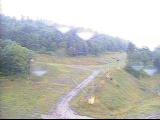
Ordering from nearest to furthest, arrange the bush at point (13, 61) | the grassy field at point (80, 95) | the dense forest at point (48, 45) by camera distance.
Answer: the grassy field at point (80, 95)
the bush at point (13, 61)
the dense forest at point (48, 45)

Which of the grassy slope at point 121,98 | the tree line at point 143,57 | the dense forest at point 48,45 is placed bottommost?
the grassy slope at point 121,98

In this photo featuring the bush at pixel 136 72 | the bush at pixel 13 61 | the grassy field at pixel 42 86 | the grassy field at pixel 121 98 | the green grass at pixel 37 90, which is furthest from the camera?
the bush at pixel 136 72

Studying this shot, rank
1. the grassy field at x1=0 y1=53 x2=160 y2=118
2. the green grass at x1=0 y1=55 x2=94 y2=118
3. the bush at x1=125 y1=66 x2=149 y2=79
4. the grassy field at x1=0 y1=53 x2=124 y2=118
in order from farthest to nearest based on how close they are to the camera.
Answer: the bush at x1=125 y1=66 x2=149 y2=79, the grassy field at x1=0 y1=53 x2=160 y2=118, the grassy field at x1=0 y1=53 x2=124 y2=118, the green grass at x1=0 y1=55 x2=94 y2=118

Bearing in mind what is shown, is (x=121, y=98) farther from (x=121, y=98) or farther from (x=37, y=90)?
(x=37, y=90)

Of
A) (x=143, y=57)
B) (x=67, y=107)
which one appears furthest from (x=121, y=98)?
(x=143, y=57)

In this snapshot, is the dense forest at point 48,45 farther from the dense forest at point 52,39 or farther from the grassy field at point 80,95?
the grassy field at point 80,95

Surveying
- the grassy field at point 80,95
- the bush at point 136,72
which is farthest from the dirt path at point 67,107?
the bush at point 136,72

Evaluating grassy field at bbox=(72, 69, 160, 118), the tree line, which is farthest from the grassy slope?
the tree line

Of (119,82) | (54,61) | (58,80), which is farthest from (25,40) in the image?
(119,82)

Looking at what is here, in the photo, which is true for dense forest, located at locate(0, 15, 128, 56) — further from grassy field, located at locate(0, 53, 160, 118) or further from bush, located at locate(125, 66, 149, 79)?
bush, located at locate(125, 66, 149, 79)
